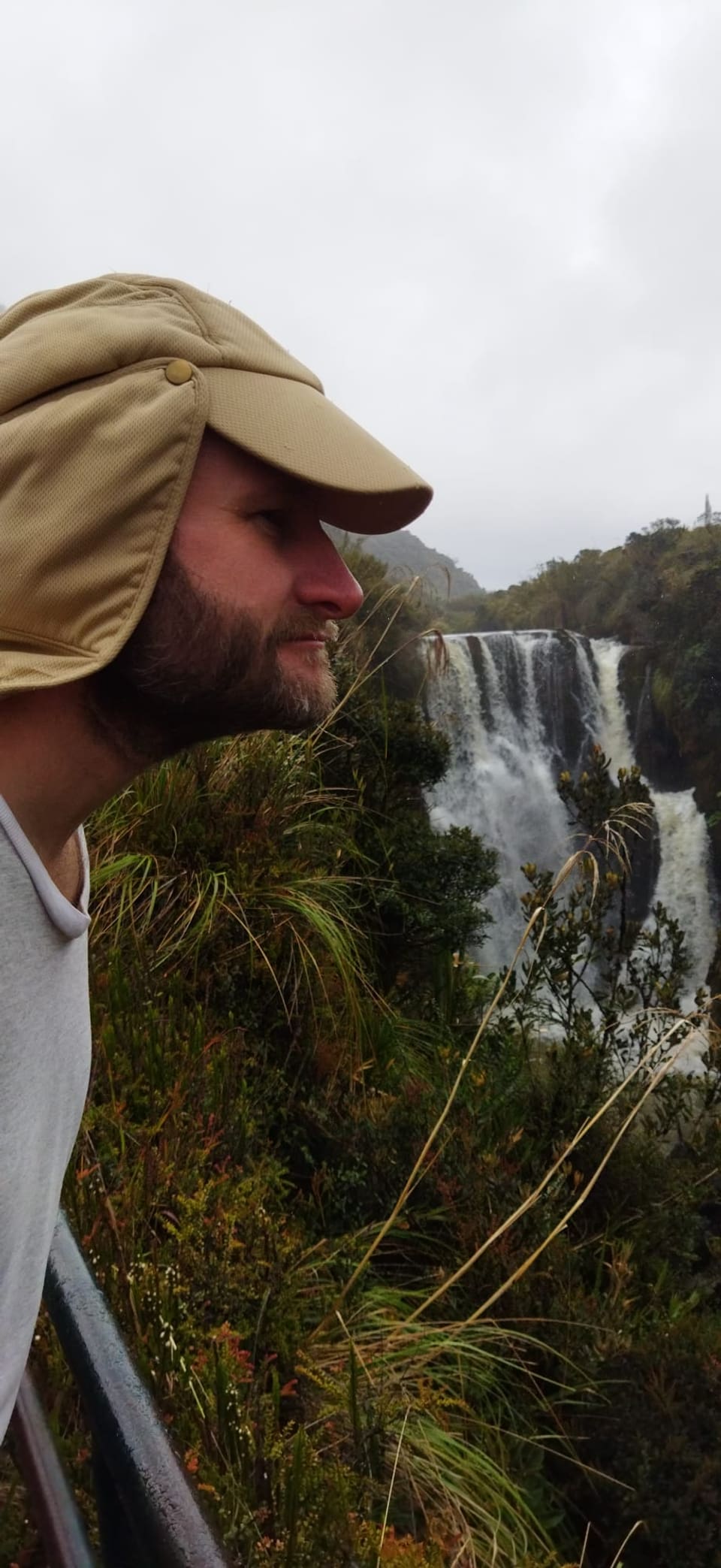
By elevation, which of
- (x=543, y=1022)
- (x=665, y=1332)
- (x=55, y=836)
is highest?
(x=55, y=836)

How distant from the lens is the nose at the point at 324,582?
0.90 m

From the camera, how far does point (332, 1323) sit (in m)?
2.39

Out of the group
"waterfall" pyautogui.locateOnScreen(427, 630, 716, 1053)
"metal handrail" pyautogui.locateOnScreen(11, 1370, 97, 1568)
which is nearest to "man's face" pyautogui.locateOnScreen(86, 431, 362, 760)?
"metal handrail" pyautogui.locateOnScreen(11, 1370, 97, 1568)

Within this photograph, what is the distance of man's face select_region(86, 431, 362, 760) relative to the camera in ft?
2.75

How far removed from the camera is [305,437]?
84 centimetres

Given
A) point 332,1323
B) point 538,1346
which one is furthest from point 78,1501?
point 538,1346

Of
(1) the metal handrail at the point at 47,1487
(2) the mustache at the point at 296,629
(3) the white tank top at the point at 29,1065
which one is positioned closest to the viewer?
(1) the metal handrail at the point at 47,1487

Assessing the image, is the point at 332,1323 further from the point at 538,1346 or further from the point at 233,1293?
the point at 538,1346

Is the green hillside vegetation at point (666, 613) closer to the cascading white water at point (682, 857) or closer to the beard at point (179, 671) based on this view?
the cascading white water at point (682, 857)

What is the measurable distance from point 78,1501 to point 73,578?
0.81 metres

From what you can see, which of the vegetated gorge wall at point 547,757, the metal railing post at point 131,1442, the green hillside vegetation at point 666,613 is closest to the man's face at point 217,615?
the metal railing post at point 131,1442

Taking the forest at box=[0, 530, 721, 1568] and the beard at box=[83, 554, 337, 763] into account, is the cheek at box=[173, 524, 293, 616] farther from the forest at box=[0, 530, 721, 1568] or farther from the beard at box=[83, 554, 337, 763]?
the forest at box=[0, 530, 721, 1568]

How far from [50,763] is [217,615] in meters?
0.21

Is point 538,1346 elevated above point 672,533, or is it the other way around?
point 672,533
